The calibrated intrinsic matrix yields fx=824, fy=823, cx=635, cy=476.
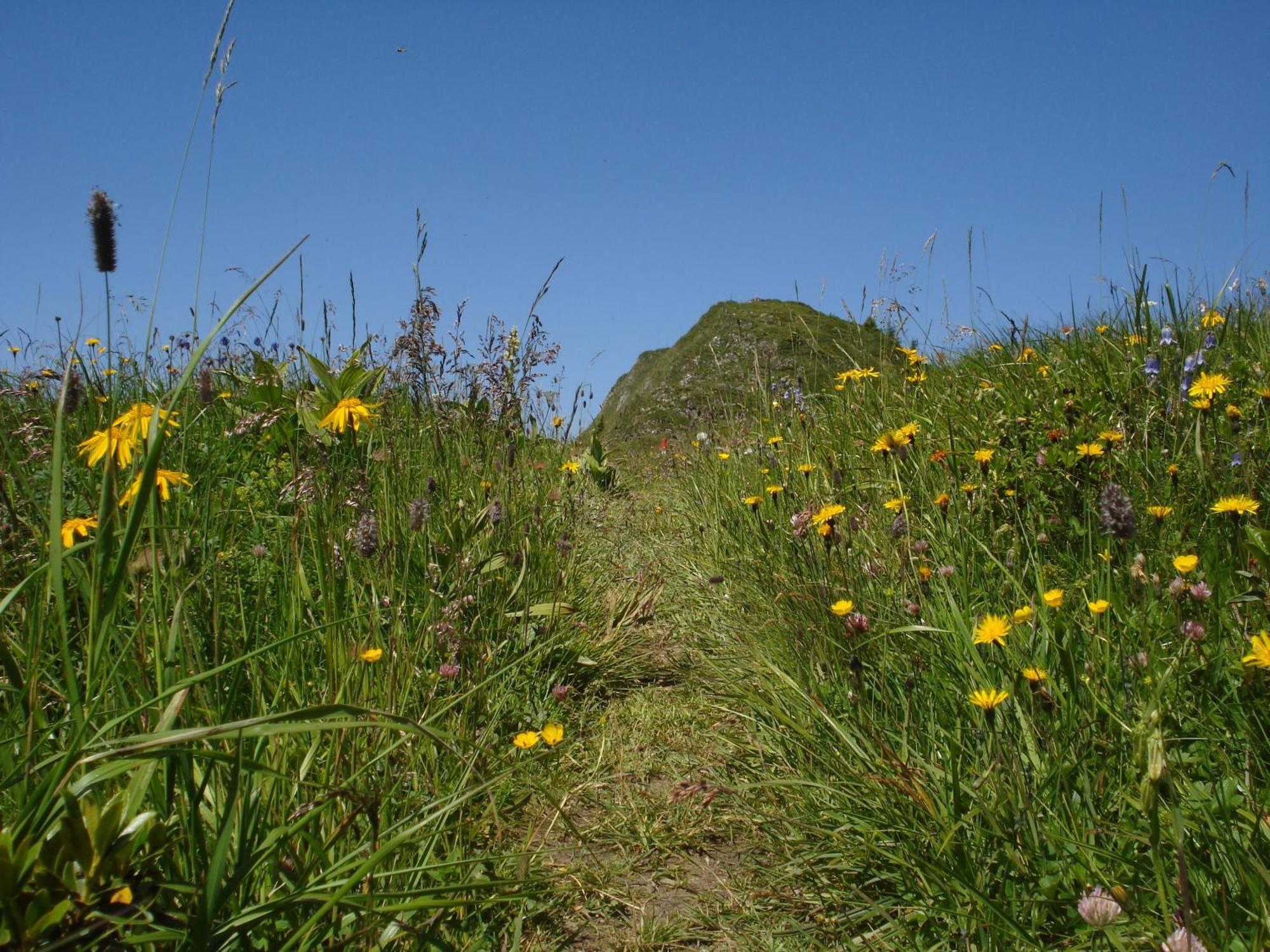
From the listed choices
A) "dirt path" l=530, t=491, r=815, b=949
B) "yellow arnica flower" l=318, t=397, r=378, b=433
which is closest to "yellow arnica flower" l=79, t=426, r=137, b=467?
"yellow arnica flower" l=318, t=397, r=378, b=433

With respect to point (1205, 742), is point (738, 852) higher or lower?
lower

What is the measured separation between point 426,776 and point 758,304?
292 inches

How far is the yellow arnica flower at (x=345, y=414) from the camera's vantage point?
2.00 meters

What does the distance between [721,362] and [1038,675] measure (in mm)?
6612

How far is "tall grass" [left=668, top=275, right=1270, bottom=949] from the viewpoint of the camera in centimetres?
119

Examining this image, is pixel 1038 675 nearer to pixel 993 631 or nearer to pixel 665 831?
pixel 993 631

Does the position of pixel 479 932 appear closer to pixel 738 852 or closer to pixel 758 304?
pixel 738 852

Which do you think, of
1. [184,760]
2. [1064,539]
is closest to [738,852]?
[184,760]

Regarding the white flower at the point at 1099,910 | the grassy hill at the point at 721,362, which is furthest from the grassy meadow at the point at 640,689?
the grassy hill at the point at 721,362

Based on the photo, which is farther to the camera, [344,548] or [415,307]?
[415,307]

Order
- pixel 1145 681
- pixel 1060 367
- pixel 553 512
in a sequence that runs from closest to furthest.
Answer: pixel 1145 681
pixel 1060 367
pixel 553 512

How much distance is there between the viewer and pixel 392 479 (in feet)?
8.50

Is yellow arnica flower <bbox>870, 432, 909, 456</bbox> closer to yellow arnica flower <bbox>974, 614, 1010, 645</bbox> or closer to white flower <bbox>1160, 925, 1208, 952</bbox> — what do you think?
yellow arnica flower <bbox>974, 614, 1010, 645</bbox>

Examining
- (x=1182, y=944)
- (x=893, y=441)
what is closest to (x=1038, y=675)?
(x=1182, y=944)
